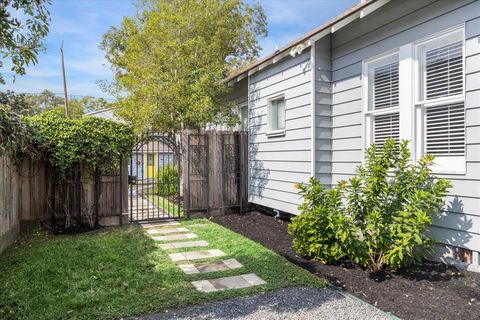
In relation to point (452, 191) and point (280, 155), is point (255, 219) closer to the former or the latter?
point (280, 155)

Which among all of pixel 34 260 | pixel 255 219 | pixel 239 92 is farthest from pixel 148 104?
pixel 34 260

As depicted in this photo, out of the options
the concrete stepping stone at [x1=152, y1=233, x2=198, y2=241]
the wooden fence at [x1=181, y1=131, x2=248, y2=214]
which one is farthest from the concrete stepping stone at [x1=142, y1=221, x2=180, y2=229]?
the concrete stepping stone at [x1=152, y1=233, x2=198, y2=241]

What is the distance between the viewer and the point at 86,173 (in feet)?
22.7

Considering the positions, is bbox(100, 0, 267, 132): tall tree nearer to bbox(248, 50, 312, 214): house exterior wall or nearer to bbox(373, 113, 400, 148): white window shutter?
bbox(248, 50, 312, 214): house exterior wall

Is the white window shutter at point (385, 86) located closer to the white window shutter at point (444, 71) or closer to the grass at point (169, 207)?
the white window shutter at point (444, 71)

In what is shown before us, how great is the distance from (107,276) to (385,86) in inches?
177

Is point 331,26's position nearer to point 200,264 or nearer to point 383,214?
point 383,214

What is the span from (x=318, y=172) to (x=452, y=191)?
2.21m

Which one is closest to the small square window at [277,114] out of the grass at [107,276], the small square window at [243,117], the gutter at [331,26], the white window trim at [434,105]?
the gutter at [331,26]

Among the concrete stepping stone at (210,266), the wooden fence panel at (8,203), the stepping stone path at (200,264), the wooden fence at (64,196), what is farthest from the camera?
the wooden fence at (64,196)

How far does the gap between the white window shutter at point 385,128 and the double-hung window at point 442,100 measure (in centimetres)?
37

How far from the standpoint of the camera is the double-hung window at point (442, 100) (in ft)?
13.4

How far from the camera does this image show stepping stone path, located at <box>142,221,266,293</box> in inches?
154

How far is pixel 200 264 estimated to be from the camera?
471 centimetres
